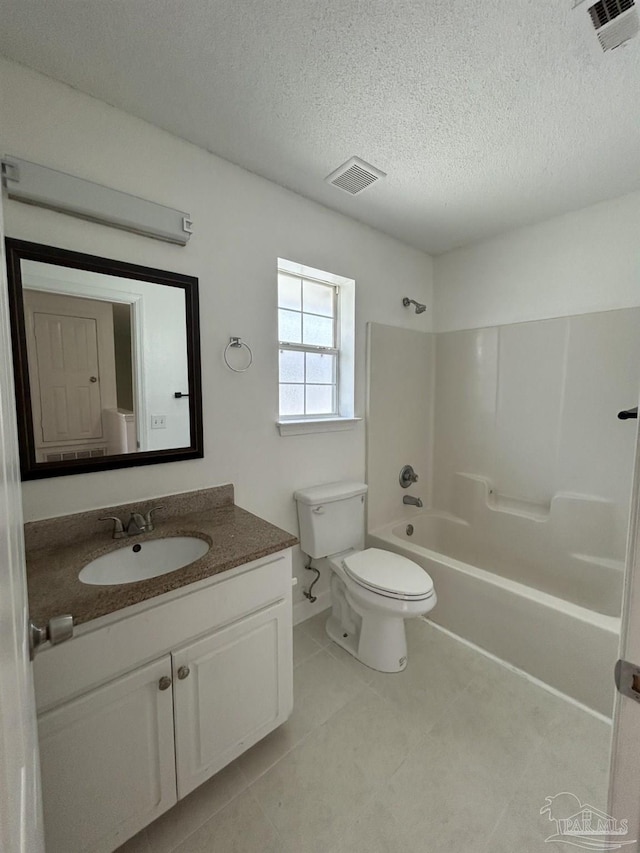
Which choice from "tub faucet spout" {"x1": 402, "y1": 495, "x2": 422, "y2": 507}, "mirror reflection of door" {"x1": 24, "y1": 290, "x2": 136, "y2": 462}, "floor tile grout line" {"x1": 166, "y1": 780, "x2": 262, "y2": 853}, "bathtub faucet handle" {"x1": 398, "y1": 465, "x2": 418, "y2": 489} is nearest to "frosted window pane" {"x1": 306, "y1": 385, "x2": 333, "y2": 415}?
"bathtub faucet handle" {"x1": 398, "y1": 465, "x2": 418, "y2": 489}

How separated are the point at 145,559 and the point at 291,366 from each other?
1.25 meters

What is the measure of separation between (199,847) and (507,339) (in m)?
2.80

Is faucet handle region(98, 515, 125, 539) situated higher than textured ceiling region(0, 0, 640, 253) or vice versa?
textured ceiling region(0, 0, 640, 253)

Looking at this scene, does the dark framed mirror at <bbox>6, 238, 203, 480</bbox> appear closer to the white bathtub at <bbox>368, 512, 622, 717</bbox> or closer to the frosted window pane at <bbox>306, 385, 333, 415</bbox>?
the frosted window pane at <bbox>306, 385, 333, 415</bbox>

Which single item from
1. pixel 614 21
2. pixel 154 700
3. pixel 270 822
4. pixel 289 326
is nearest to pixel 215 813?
pixel 270 822

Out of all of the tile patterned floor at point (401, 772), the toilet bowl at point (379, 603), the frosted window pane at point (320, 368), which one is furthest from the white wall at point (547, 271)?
the tile patterned floor at point (401, 772)

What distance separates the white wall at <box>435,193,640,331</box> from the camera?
1.90 metres

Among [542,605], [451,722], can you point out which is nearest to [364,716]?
[451,722]

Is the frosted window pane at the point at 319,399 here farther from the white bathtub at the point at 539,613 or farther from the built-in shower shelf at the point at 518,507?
the built-in shower shelf at the point at 518,507

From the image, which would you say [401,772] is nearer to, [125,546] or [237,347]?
[125,546]

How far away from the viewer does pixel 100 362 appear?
134 cm

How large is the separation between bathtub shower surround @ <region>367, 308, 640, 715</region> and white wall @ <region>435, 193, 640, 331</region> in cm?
11

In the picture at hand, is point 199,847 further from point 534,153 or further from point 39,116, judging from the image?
point 534,153

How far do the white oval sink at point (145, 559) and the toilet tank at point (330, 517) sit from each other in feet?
2.32
